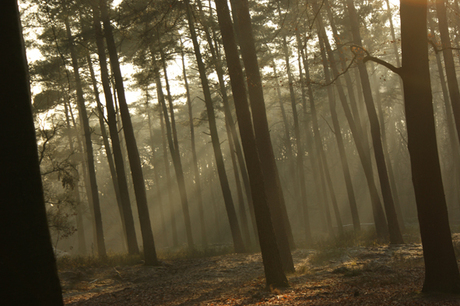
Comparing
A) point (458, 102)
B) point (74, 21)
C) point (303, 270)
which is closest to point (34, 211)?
point (303, 270)

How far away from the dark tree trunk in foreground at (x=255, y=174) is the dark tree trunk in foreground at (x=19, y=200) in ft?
17.1

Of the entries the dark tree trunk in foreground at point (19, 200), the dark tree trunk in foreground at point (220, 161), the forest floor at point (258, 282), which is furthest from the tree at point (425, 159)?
the dark tree trunk in foreground at point (220, 161)

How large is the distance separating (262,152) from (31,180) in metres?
7.71

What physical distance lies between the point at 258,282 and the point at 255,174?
9.96 ft

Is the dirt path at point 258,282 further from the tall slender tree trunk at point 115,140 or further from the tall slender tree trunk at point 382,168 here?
the tall slender tree trunk at point 115,140

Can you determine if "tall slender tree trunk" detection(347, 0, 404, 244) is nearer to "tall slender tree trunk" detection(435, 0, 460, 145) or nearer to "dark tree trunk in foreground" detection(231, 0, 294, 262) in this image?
"tall slender tree trunk" detection(435, 0, 460, 145)

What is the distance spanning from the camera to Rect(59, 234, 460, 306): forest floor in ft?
21.3

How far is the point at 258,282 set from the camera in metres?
9.02

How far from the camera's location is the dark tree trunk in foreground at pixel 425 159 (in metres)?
5.65

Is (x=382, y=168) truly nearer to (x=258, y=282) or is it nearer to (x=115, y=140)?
(x=258, y=282)

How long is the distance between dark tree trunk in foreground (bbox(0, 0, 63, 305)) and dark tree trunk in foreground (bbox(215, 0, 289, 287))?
5218mm

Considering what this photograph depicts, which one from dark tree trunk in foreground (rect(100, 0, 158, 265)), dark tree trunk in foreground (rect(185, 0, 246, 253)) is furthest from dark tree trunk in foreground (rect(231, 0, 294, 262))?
dark tree trunk in foreground (rect(185, 0, 246, 253))

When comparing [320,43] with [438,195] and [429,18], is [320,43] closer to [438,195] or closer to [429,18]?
[429,18]

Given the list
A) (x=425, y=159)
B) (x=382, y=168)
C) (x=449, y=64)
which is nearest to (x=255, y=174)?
(x=425, y=159)
